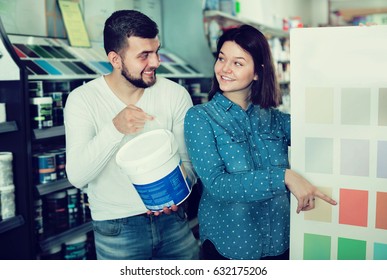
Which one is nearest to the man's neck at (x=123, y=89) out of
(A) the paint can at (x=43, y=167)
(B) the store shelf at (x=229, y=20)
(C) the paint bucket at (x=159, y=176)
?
(C) the paint bucket at (x=159, y=176)

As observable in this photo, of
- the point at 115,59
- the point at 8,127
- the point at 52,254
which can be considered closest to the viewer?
the point at 115,59

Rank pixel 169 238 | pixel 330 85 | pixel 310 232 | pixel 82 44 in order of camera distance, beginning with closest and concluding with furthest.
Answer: pixel 330 85 → pixel 310 232 → pixel 169 238 → pixel 82 44

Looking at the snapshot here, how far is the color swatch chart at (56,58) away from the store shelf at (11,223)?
0.48 meters

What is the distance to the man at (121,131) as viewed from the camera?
1191 mm

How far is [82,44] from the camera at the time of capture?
2.11m

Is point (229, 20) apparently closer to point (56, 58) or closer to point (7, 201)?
point (56, 58)

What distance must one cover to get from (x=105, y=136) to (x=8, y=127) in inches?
20.5

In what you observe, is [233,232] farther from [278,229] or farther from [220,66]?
[220,66]

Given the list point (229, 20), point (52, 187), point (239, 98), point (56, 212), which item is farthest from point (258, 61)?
point (229, 20)

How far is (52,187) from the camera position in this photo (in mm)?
1699

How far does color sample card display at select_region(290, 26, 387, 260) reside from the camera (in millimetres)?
981
